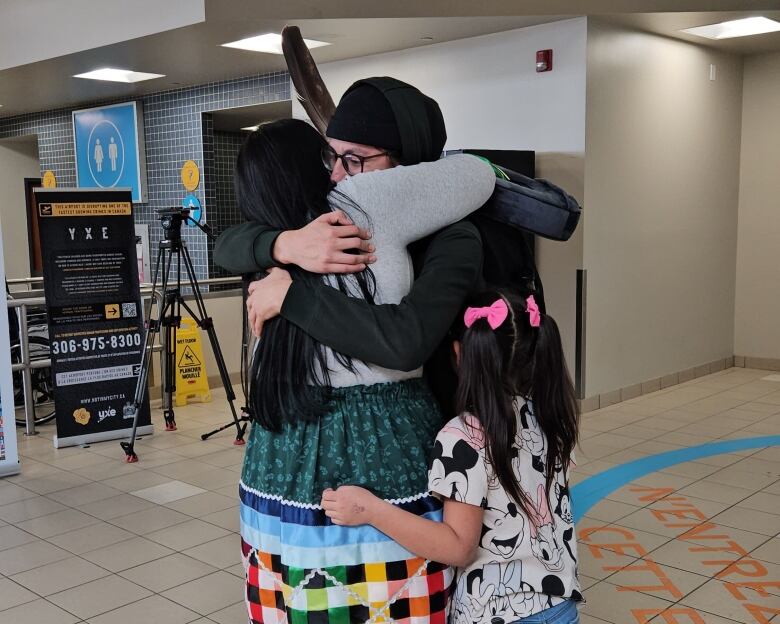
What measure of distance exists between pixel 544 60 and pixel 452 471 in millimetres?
4903

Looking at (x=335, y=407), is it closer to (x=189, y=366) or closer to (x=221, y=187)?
(x=189, y=366)

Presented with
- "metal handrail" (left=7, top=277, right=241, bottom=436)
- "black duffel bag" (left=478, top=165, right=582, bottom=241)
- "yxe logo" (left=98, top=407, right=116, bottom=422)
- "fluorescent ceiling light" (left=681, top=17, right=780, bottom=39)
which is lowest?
"yxe logo" (left=98, top=407, right=116, bottom=422)

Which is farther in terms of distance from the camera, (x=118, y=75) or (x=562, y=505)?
(x=118, y=75)

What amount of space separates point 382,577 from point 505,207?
0.62m

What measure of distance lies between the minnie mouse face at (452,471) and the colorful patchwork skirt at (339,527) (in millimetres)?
31

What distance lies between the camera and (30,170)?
38.5 feet

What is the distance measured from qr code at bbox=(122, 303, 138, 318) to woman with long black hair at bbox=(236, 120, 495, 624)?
14.3ft

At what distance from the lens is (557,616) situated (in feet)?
4.66

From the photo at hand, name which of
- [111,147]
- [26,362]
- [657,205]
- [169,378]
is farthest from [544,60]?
[111,147]

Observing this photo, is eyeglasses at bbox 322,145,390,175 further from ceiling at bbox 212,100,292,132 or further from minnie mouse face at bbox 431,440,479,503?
ceiling at bbox 212,100,292,132

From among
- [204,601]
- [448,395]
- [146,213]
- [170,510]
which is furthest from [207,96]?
[448,395]

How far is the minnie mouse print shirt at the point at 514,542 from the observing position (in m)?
1.33

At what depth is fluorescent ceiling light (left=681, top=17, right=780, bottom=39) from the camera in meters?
5.93

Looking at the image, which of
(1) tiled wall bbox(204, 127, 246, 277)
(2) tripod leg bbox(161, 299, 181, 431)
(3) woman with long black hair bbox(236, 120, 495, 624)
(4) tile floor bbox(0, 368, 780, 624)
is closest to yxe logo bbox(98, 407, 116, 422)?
(4) tile floor bbox(0, 368, 780, 624)
